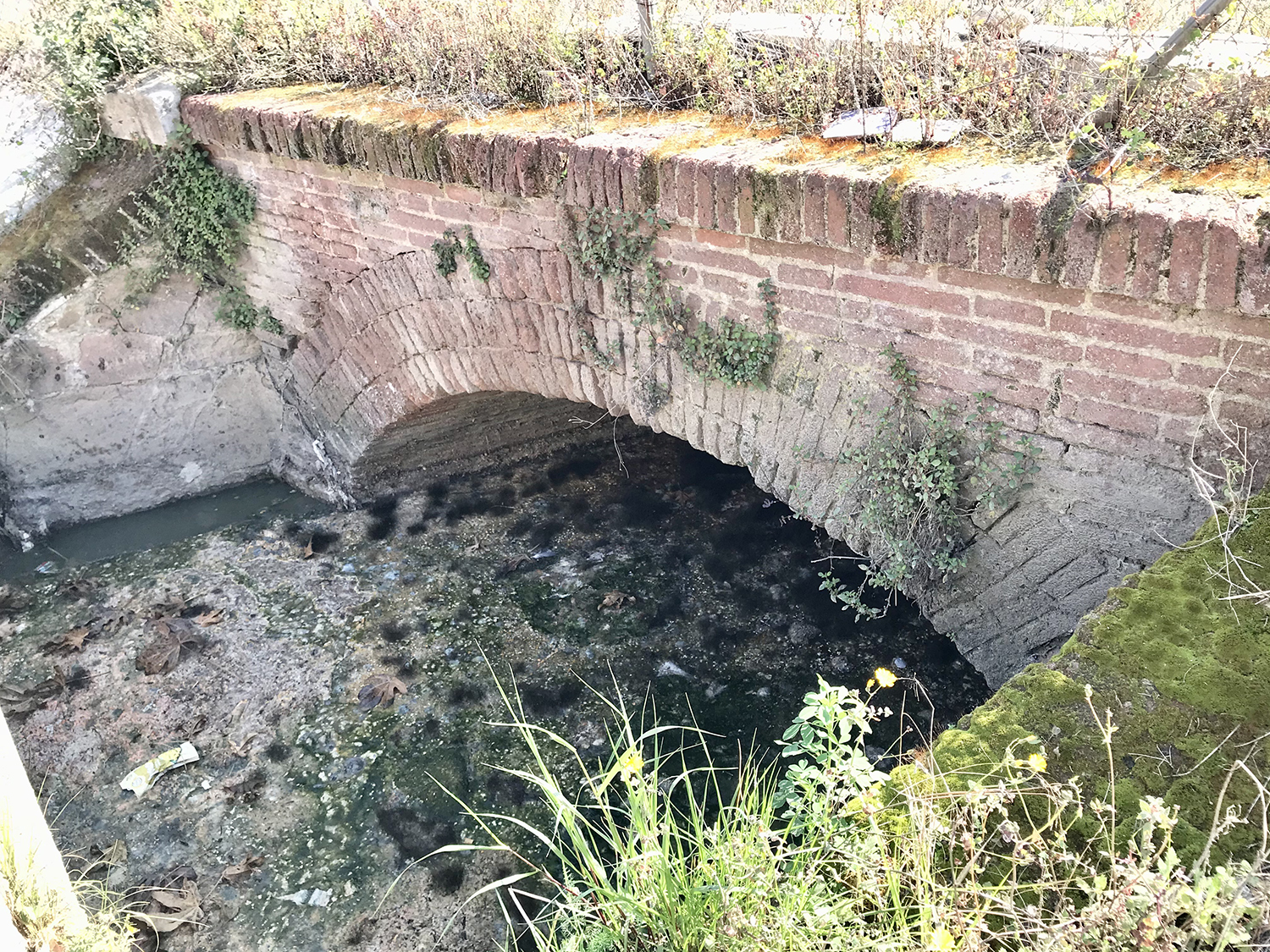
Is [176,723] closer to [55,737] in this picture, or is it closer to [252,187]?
[55,737]

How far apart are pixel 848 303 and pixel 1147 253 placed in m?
0.90

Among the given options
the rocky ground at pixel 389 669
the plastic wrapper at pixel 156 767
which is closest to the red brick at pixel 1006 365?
the rocky ground at pixel 389 669

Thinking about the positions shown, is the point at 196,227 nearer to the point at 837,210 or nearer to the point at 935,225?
the point at 837,210

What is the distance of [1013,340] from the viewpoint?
2664 millimetres

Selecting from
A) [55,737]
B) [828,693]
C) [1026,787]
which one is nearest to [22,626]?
[55,737]

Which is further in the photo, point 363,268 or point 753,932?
point 363,268

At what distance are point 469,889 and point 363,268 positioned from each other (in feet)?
9.86

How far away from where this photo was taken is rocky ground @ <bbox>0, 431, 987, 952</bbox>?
354 cm

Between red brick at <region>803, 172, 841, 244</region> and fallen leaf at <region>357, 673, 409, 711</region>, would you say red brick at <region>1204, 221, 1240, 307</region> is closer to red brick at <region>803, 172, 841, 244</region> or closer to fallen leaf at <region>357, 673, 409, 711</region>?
red brick at <region>803, 172, 841, 244</region>

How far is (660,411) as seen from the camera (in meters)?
3.75

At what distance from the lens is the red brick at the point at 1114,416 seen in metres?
2.52

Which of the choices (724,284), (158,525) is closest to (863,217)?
(724,284)

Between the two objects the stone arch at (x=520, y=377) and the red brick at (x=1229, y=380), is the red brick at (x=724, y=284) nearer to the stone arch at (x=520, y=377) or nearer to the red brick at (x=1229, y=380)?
the stone arch at (x=520, y=377)

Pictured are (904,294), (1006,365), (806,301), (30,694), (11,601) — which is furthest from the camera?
(11,601)
